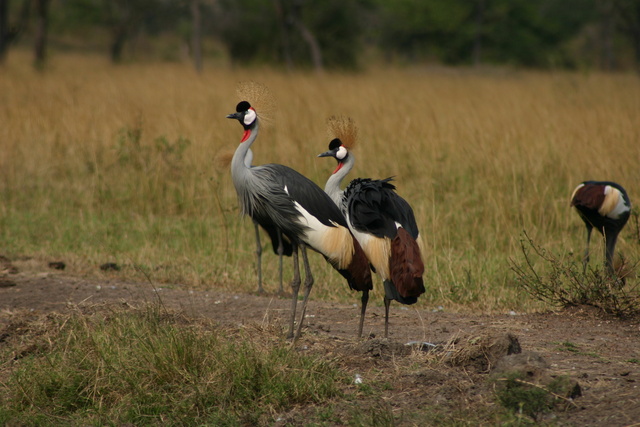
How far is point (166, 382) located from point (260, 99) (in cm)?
186

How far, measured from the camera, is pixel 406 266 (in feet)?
12.0

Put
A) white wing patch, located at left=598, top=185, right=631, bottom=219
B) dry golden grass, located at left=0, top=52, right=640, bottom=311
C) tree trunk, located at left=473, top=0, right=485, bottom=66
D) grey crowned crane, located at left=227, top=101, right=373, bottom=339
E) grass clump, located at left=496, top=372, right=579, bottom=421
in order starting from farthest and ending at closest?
1. tree trunk, located at left=473, top=0, right=485, bottom=66
2. dry golden grass, located at left=0, top=52, right=640, bottom=311
3. white wing patch, located at left=598, top=185, right=631, bottom=219
4. grey crowned crane, located at left=227, top=101, right=373, bottom=339
5. grass clump, located at left=496, top=372, right=579, bottom=421

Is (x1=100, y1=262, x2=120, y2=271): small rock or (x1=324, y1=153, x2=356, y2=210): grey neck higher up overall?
(x1=324, y1=153, x2=356, y2=210): grey neck

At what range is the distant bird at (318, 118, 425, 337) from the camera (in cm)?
368

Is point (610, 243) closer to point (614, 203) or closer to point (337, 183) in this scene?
Answer: point (614, 203)

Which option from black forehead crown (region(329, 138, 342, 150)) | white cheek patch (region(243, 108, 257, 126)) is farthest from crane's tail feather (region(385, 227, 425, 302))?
white cheek patch (region(243, 108, 257, 126))

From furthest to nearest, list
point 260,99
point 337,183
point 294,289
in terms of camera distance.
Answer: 1. point 260,99
2. point 337,183
3. point 294,289

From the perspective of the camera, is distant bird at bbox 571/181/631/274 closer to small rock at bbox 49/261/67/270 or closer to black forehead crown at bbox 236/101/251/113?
black forehead crown at bbox 236/101/251/113

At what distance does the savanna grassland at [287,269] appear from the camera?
11.2ft

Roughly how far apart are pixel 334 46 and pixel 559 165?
1743cm

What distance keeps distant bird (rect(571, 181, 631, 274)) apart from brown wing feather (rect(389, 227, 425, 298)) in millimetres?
1790

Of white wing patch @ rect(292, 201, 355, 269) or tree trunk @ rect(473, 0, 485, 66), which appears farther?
tree trunk @ rect(473, 0, 485, 66)

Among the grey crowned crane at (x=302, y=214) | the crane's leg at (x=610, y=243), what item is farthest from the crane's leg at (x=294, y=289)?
the crane's leg at (x=610, y=243)

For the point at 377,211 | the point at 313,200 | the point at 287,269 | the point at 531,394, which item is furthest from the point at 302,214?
the point at 287,269
